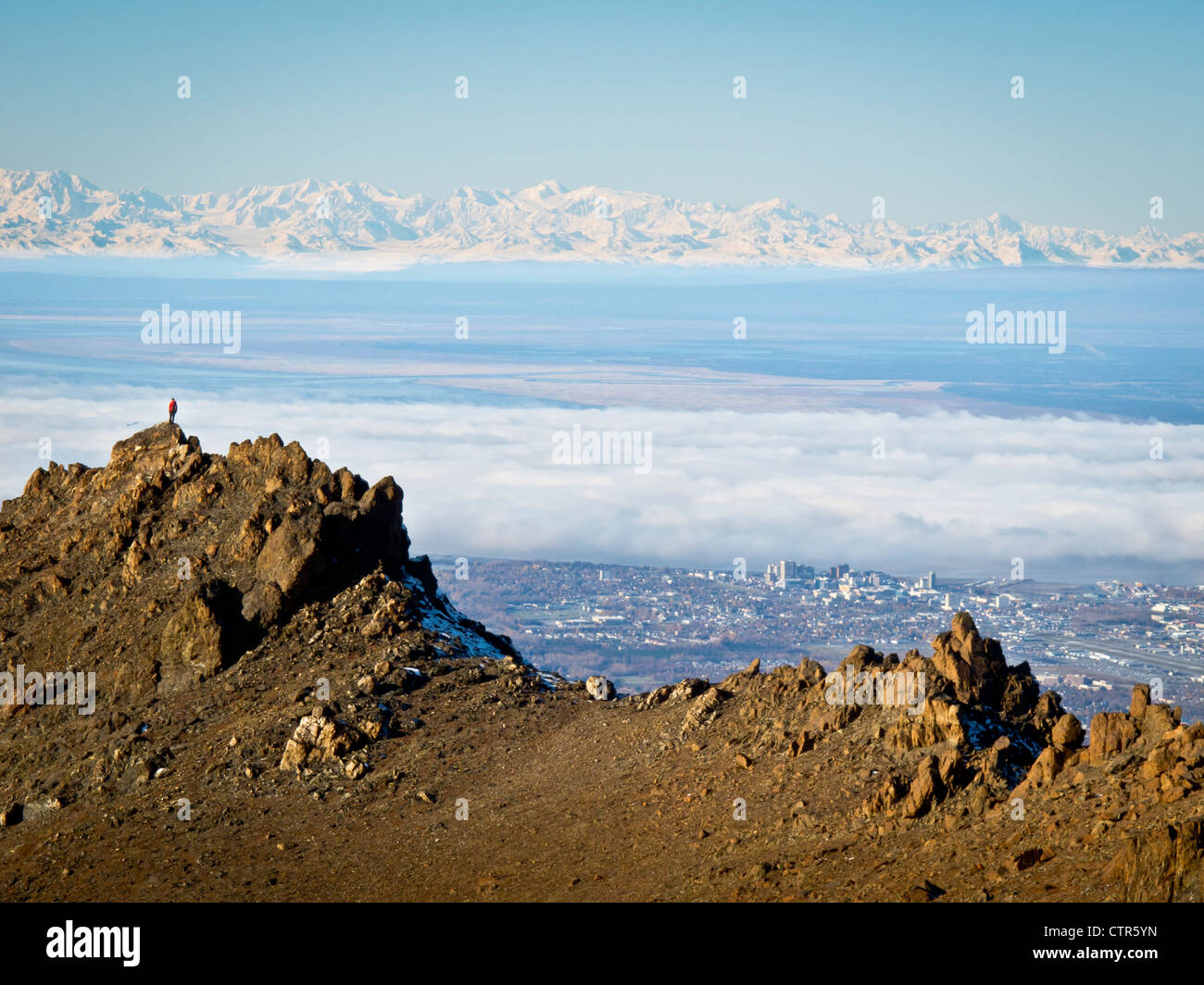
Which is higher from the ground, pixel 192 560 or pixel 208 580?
pixel 192 560

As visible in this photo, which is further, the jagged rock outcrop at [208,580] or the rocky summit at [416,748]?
the jagged rock outcrop at [208,580]

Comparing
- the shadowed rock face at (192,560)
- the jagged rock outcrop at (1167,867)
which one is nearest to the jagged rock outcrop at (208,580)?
the shadowed rock face at (192,560)

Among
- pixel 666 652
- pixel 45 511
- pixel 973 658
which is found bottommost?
pixel 666 652

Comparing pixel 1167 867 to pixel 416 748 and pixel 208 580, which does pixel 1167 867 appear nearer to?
pixel 416 748

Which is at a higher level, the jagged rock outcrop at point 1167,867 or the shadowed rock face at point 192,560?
the shadowed rock face at point 192,560

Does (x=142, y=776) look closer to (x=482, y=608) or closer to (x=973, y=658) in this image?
(x=973, y=658)

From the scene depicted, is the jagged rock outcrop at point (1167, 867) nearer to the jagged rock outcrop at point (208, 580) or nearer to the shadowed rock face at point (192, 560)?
the jagged rock outcrop at point (208, 580)

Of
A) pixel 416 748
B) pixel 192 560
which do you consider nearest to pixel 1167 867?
pixel 416 748
